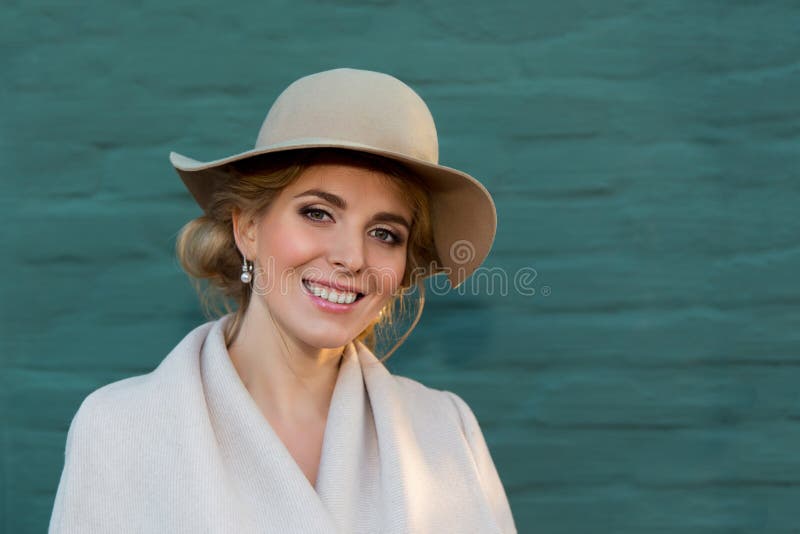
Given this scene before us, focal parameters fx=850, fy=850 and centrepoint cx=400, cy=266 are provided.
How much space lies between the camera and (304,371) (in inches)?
78.2

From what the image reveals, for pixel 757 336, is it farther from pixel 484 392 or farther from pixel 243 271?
pixel 243 271

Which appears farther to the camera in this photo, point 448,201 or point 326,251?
point 448,201

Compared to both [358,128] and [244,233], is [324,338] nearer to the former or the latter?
[244,233]

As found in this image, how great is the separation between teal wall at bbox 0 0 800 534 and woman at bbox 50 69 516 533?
49 cm

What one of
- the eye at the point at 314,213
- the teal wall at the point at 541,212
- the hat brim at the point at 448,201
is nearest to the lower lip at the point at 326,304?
the eye at the point at 314,213

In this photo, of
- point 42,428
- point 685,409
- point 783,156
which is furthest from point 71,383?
point 783,156

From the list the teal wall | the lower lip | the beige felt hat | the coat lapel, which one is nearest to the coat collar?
the coat lapel

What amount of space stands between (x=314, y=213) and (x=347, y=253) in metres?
0.13

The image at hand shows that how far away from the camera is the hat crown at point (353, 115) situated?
1.76 m

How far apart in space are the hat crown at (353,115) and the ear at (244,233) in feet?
0.61

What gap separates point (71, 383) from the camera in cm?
253

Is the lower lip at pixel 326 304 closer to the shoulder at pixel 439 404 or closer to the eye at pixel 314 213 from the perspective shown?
the eye at pixel 314 213

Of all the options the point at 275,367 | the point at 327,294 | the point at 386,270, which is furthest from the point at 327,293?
the point at 275,367

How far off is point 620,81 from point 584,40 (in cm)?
16
